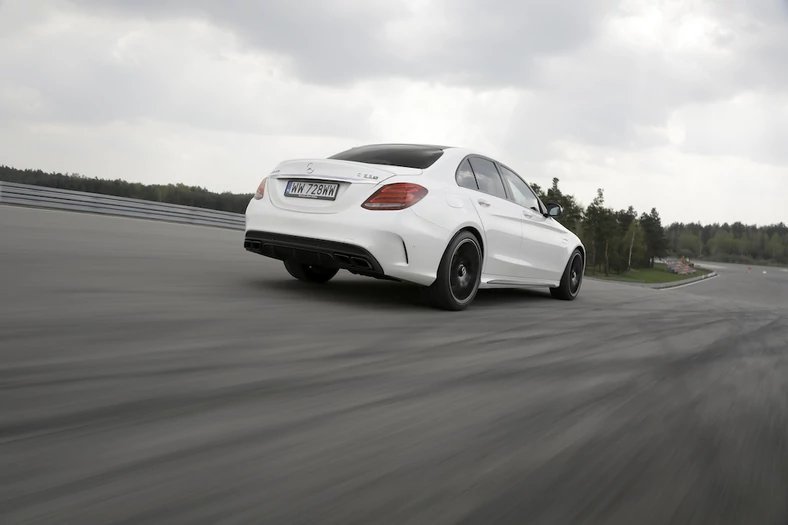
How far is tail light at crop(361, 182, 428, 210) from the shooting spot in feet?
18.5

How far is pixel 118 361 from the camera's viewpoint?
3.20m

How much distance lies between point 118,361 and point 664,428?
249 cm

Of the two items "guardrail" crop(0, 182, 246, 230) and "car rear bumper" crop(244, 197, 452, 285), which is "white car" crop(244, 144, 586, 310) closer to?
"car rear bumper" crop(244, 197, 452, 285)

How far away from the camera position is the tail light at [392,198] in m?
5.65

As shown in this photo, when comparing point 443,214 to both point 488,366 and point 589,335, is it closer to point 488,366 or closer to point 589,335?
point 589,335

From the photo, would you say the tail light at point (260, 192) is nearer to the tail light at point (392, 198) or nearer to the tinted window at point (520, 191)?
the tail light at point (392, 198)

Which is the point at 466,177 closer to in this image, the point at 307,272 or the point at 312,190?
the point at 312,190

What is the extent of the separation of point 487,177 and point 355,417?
4645 mm

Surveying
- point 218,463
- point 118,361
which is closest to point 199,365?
point 118,361

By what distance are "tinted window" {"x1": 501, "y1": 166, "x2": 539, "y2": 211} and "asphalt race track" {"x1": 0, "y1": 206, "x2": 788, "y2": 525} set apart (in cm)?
225

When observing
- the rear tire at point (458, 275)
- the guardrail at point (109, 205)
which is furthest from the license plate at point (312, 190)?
the guardrail at point (109, 205)

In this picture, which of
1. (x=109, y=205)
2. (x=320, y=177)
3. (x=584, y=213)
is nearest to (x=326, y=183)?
(x=320, y=177)

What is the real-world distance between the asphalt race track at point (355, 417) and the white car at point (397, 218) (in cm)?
47

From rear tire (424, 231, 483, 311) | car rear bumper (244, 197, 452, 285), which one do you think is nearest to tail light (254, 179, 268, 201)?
car rear bumper (244, 197, 452, 285)
